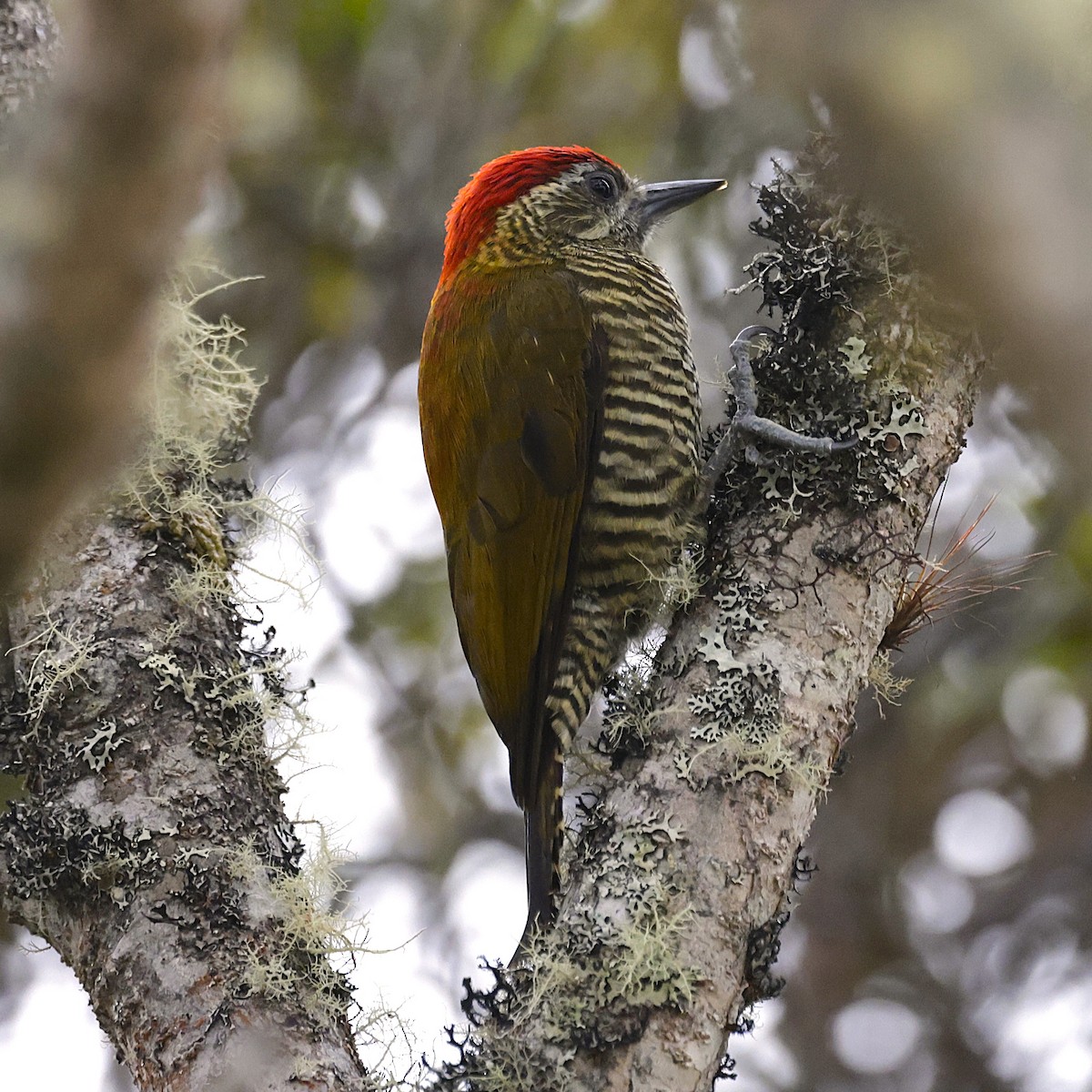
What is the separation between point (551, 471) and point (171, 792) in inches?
47.5

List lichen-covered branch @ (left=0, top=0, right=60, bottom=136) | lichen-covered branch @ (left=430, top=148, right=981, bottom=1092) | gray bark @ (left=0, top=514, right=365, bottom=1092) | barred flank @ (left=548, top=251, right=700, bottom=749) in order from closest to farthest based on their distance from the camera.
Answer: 1. lichen-covered branch @ (left=430, top=148, right=981, bottom=1092)
2. gray bark @ (left=0, top=514, right=365, bottom=1092)
3. barred flank @ (left=548, top=251, right=700, bottom=749)
4. lichen-covered branch @ (left=0, top=0, right=60, bottom=136)

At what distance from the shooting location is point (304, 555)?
100 inches

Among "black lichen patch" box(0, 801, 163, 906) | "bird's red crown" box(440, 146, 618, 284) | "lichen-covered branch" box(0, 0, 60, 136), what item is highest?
"bird's red crown" box(440, 146, 618, 284)

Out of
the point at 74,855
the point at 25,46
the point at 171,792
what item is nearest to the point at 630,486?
the point at 171,792

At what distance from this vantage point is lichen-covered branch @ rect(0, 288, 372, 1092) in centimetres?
191

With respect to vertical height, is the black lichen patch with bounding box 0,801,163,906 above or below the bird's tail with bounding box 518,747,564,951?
below

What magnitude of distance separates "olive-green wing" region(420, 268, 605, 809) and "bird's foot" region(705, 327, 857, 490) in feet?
1.31

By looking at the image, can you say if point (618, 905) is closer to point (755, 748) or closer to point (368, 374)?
point (755, 748)

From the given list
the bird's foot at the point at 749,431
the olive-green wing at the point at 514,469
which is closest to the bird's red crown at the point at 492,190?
the olive-green wing at the point at 514,469

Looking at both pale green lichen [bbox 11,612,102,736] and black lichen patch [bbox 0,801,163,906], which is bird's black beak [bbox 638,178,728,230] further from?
black lichen patch [bbox 0,801,163,906]

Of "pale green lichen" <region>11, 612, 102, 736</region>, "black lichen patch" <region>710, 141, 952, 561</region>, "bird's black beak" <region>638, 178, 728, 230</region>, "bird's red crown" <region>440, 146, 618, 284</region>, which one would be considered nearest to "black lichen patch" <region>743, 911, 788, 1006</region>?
"black lichen patch" <region>710, 141, 952, 561</region>

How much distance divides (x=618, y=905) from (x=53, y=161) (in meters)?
1.43

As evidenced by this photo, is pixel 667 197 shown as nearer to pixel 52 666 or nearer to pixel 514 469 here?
pixel 514 469

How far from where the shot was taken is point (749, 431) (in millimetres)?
2457
